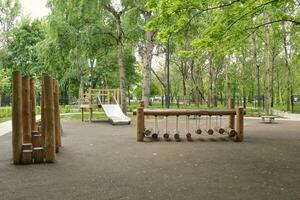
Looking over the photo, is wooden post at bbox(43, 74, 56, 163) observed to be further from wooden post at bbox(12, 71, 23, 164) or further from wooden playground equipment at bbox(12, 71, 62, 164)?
wooden post at bbox(12, 71, 23, 164)

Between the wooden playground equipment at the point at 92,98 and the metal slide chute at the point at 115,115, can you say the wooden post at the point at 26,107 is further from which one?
the wooden playground equipment at the point at 92,98

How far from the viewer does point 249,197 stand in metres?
4.38

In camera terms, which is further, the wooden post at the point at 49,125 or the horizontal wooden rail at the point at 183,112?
the horizontal wooden rail at the point at 183,112

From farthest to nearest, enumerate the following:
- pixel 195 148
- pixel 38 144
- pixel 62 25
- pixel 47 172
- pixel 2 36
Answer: pixel 2 36
pixel 62 25
pixel 195 148
pixel 38 144
pixel 47 172

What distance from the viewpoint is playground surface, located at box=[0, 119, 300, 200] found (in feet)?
15.1

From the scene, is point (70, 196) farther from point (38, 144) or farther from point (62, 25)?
point (62, 25)

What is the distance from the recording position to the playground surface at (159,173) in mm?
4590

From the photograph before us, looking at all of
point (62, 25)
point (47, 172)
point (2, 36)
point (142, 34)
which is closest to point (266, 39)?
point (142, 34)

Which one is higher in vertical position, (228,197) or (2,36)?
(2,36)

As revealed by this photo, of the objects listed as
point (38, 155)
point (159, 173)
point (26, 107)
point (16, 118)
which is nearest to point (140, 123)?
point (26, 107)

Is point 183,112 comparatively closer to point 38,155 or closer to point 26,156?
point 38,155

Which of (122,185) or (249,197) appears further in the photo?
(122,185)

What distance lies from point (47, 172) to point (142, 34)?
638 inches

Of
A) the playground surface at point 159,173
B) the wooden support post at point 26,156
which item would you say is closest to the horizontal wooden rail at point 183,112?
the playground surface at point 159,173
